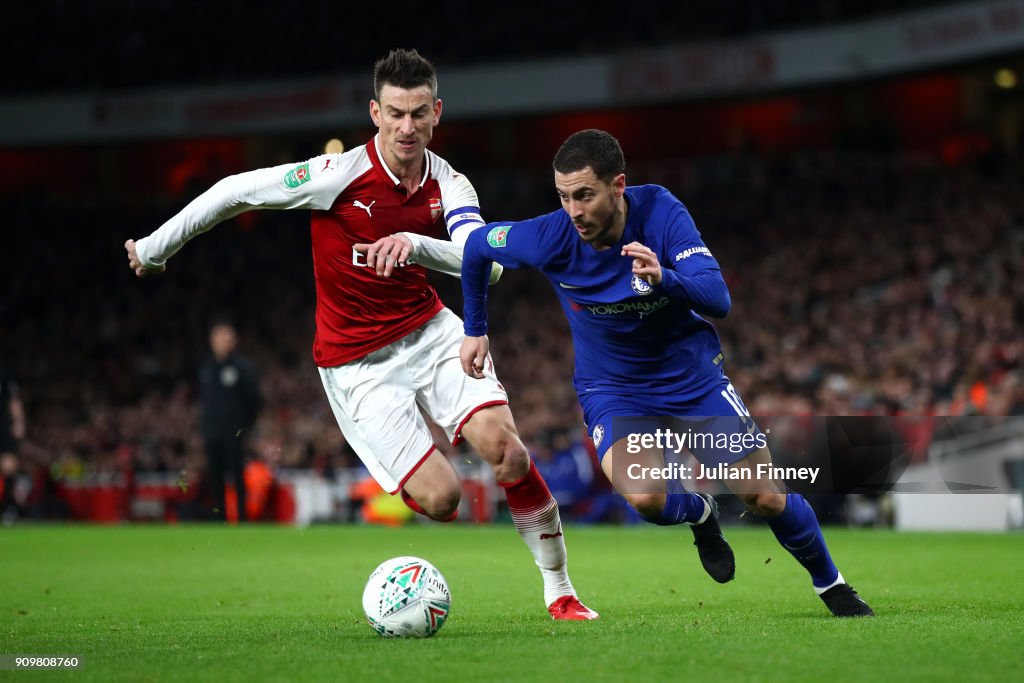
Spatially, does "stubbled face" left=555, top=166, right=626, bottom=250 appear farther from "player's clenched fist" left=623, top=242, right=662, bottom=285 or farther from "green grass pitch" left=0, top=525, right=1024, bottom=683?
"green grass pitch" left=0, top=525, right=1024, bottom=683

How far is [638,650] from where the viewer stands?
512cm

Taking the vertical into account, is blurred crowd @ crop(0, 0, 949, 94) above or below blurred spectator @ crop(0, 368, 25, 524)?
above

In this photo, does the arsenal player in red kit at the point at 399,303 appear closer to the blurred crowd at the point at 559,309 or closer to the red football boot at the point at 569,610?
the red football boot at the point at 569,610

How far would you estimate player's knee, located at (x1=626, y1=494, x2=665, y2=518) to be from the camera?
6160 millimetres

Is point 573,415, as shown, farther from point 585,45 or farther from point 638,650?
point 638,650

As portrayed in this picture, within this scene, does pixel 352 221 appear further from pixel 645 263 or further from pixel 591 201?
pixel 645 263

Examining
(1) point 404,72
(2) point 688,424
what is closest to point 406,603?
(2) point 688,424

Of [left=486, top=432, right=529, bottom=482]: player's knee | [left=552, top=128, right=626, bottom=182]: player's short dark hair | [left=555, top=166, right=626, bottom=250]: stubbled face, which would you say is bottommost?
[left=486, top=432, right=529, bottom=482]: player's knee

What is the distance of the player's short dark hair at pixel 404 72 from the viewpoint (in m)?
6.50

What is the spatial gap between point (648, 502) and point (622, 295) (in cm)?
98

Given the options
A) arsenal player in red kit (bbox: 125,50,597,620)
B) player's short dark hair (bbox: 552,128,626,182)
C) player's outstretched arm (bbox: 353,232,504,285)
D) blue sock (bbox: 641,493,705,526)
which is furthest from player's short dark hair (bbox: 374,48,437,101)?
blue sock (bbox: 641,493,705,526)

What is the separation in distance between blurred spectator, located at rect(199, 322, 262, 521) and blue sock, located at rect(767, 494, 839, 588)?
1003cm

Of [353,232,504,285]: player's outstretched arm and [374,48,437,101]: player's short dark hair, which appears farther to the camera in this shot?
[374,48,437,101]: player's short dark hair

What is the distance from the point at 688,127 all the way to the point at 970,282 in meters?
13.4
